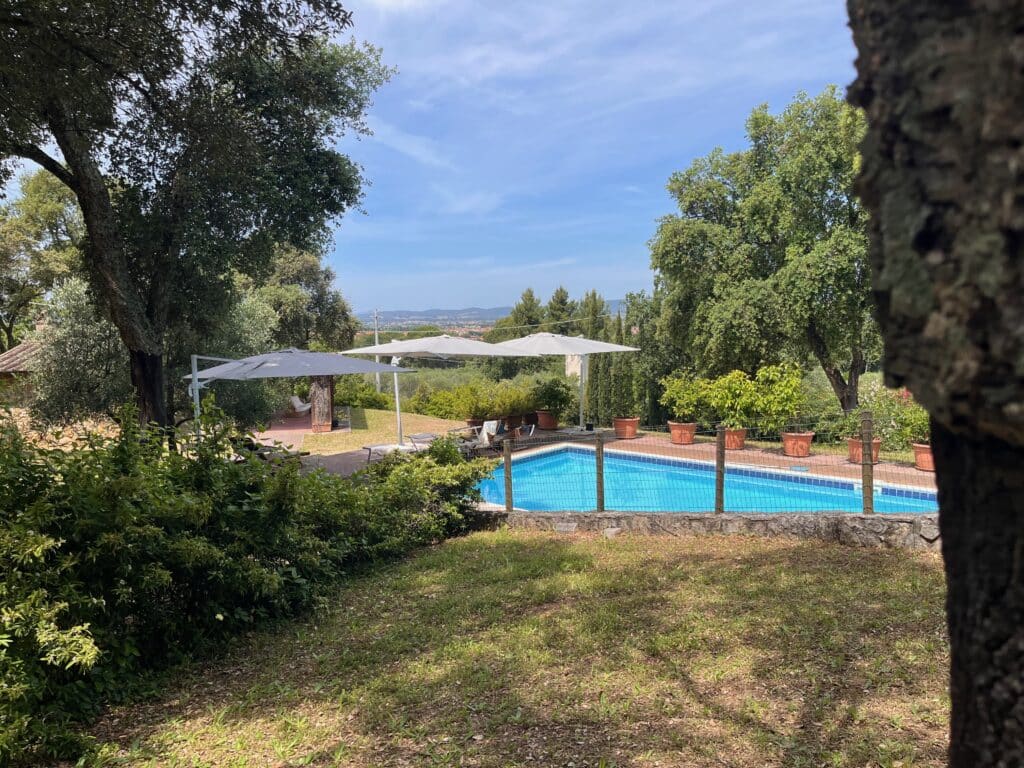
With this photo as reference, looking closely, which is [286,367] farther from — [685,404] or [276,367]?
[685,404]

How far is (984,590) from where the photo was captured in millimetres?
938

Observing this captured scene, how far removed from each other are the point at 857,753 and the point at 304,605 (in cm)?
418

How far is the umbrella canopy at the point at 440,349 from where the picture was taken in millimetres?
14930

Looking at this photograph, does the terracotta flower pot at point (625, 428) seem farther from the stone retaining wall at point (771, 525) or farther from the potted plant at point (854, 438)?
the stone retaining wall at point (771, 525)

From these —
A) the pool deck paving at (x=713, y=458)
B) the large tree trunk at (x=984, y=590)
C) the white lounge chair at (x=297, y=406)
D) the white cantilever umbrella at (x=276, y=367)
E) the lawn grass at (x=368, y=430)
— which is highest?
the white cantilever umbrella at (x=276, y=367)

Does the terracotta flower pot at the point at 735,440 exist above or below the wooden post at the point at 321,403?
below

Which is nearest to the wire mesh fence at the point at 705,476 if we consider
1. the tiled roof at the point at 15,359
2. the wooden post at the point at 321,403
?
the wooden post at the point at 321,403

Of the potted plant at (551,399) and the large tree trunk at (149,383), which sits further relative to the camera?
Answer: the potted plant at (551,399)

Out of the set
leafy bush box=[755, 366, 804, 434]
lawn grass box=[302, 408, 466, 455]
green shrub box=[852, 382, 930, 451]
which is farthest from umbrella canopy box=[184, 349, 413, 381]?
green shrub box=[852, 382, 930, 451]

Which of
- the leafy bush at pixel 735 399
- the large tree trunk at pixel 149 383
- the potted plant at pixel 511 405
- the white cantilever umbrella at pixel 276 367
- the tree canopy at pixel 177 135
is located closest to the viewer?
the tree canopy at pixel 177 135

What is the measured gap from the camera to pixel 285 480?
202 inches

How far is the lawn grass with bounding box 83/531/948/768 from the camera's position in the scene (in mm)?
2822

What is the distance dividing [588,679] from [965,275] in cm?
326

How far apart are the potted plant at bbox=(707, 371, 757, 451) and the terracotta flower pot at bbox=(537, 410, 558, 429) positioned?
16.8 feet
